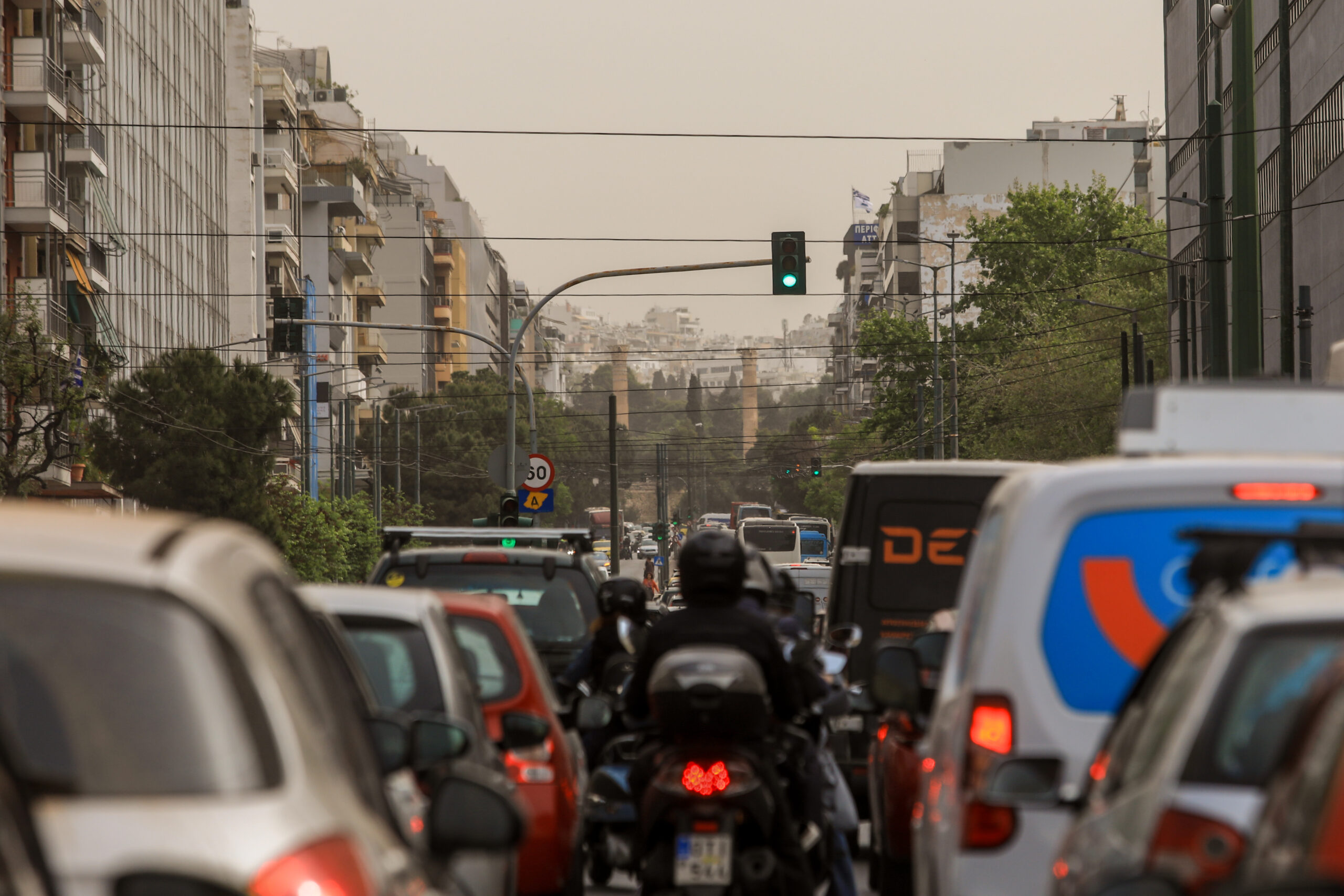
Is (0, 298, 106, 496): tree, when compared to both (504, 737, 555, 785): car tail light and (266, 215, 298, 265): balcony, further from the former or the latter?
(266, 215, 298, 265): balcony

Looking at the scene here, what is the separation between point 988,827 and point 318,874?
277cm

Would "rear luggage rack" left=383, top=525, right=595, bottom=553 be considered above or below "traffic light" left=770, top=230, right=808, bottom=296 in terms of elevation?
below

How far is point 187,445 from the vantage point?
60.1 m

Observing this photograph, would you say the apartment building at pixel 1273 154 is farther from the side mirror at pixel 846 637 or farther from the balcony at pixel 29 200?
the balcony at pixel 29 200

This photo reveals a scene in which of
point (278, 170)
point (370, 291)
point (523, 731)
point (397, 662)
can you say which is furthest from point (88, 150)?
point (370, 291)

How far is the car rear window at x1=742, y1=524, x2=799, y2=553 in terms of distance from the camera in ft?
269

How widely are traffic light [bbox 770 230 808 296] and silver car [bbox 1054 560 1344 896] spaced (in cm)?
2667

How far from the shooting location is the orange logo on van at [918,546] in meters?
14.2

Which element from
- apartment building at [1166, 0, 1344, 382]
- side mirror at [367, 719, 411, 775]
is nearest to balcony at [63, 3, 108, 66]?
apartment building at [1166, 0, 1344, 382]

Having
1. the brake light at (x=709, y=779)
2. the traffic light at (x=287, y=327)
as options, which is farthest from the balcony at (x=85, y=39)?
the brake light at (x=709, y=779)

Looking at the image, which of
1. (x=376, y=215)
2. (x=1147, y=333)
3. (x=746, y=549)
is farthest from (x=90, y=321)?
(x=376, y=215)

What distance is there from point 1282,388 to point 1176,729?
310cm

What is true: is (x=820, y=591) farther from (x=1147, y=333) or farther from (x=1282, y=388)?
(x=1147, y=333)

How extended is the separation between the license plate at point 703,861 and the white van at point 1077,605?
60.8 inches
